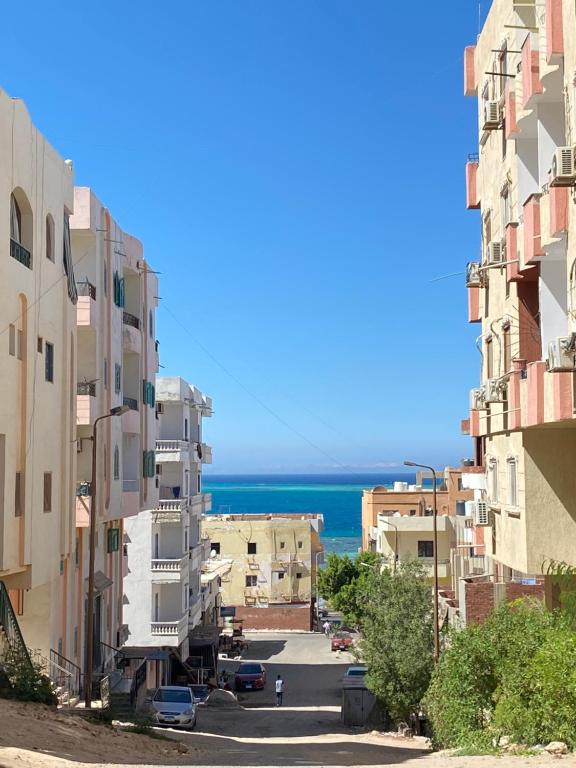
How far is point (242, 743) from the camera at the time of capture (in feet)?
91.9

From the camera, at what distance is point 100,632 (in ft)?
124

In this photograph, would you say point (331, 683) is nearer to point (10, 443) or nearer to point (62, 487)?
point (62, 487)

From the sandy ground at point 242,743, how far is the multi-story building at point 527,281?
564 cm

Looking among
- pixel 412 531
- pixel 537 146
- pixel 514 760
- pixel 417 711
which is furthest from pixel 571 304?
pixel 412 531

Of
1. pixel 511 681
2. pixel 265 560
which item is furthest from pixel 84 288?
pixel 265 560

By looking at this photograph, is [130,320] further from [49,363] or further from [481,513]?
[481,513]

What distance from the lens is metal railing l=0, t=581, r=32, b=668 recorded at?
75.3 feet

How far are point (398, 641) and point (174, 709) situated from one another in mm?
7601

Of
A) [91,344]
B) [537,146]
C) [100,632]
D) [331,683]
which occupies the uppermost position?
[537,146]

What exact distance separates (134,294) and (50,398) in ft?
44.4

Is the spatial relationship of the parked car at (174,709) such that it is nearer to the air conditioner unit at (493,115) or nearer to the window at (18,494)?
the window at (18,494)

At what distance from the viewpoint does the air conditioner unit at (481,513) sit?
1012 inches

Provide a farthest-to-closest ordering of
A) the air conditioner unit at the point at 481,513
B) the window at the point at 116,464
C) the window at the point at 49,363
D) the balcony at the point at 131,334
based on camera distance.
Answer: the balcony at the point at 131,334 < the window at the point at 116,464 < the window at the point at 49,363 < the air conditioner unit at the point at 481,513

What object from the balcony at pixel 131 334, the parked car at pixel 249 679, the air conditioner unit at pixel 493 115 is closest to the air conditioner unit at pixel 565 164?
the air conditioner unit at pixel 493 115
